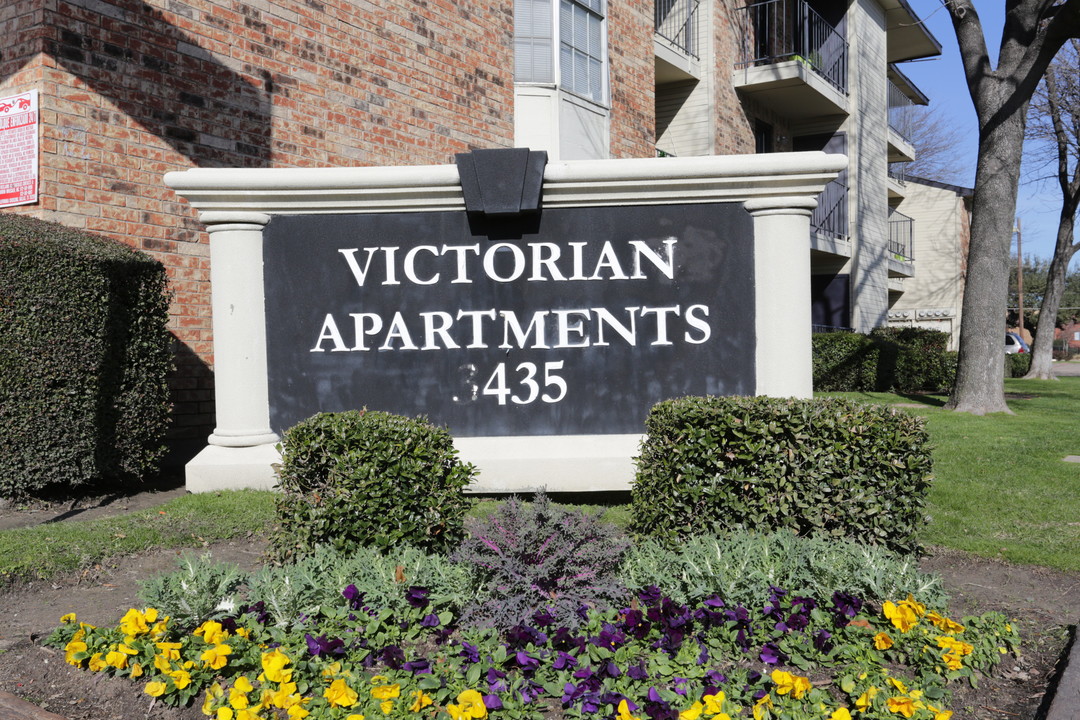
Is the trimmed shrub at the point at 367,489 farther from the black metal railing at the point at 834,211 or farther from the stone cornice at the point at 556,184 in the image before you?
the black metal railing at the point at 834,211

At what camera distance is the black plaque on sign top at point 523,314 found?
17.4 feet

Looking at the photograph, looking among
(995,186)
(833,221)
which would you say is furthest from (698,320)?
(833,221)

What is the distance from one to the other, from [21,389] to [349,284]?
7.20ft

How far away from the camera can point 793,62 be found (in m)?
16.8

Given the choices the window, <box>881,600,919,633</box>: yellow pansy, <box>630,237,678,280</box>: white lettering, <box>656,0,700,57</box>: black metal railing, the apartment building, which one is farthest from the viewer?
<box>656,0,700,57</box>: black metal railing

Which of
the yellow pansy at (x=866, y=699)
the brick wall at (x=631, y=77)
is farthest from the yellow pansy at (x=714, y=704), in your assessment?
the brick wall at (x=631, y=77)

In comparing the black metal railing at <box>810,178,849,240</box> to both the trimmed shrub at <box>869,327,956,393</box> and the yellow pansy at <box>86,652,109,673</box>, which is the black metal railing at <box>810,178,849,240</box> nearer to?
the trimmed shrub at <box>869,327,956,393</box>

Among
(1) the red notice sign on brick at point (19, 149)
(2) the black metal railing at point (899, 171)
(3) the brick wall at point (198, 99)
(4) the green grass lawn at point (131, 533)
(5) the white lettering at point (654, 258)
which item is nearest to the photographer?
(4) the green grass lawn at point (131, 533)

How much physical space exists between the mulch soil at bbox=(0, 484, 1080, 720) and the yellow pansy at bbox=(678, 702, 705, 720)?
90cm

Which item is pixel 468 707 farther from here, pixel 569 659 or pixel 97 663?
pixel 97 663

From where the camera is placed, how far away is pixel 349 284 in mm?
5336

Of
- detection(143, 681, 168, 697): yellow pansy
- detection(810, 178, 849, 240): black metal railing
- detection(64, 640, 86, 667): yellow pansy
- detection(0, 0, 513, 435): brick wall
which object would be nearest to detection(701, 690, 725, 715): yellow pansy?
detection(143, 681, 168, 697): yellow pansy

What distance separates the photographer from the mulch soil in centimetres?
263

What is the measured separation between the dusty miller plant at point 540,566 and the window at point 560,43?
29.9 ft
